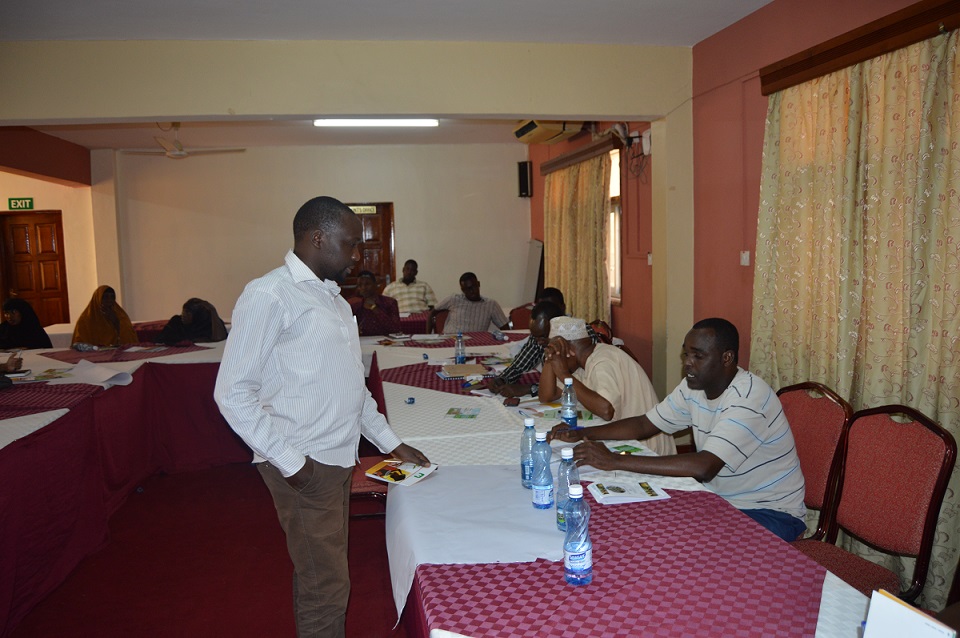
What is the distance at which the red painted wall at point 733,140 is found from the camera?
13.0 feet

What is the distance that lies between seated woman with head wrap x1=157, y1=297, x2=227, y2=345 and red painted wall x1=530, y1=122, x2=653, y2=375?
3.91 metres

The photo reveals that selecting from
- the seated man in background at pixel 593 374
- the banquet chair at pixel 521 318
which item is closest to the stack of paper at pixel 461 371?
the seated man in background at pixel 593 374

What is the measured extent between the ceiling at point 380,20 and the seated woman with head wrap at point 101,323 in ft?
7.54

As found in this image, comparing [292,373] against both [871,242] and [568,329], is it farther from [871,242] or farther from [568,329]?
[871,242]

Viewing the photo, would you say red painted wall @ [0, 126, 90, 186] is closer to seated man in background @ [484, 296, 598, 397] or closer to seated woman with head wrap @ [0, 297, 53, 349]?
seated woman with head wrap @ [0, 297, 53, 349]

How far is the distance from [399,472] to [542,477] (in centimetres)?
55

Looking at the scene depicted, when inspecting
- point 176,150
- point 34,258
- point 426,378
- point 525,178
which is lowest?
point 426,378

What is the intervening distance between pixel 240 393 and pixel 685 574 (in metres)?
1.22

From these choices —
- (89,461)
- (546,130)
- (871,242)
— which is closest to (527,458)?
(871,242)

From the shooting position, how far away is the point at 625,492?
205 cm

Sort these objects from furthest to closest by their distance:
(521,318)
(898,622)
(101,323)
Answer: (521,318) → (101,323) → (898,622)

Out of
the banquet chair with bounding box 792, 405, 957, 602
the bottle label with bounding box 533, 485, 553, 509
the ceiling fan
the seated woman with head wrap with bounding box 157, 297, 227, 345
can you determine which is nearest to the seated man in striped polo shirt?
the banquet chair with bounding box 792, 405, 957, 602

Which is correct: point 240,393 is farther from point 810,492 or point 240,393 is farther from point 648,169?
point 648,169

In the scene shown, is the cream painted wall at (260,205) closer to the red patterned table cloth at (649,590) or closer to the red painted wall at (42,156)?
the red painted wall at (42,156)
